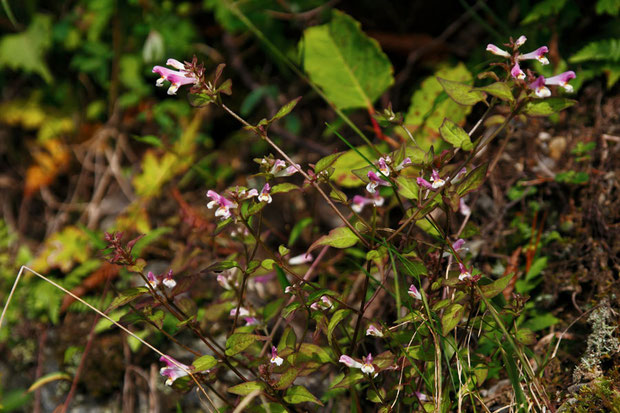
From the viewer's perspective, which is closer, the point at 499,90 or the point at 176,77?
the point at 499,90

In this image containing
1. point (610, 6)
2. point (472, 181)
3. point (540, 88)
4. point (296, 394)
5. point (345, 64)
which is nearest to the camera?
point (540, 88)

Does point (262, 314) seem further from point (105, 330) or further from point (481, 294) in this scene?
point (105, 330)

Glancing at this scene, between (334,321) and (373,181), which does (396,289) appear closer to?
(334,321)

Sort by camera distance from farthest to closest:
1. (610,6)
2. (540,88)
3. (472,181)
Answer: (610,6) → (472,181) → (540,88)

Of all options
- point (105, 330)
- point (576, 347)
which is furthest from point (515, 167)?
point (105, 330)

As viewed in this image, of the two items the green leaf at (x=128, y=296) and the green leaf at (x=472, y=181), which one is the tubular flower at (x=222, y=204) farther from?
the green leaf at (x=472, y=181)

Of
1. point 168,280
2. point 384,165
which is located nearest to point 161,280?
point 168,280

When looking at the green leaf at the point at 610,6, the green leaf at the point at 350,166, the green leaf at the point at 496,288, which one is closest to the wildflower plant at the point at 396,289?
the green leaf at the point at 496,288
